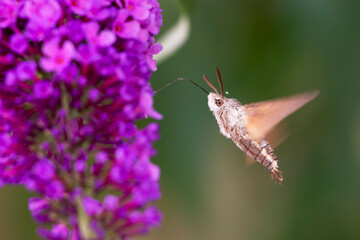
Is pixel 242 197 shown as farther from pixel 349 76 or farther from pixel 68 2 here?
pixel 68 2

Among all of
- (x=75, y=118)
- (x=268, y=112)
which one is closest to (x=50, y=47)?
(x=75, y=118)

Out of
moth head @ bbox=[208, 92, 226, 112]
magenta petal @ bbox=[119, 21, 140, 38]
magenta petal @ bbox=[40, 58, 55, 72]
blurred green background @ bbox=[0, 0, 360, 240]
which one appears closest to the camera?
magenta petal @ bbox=[40, 58, 55, 72]

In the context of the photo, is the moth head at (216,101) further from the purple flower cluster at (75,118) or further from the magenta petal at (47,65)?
the magenta petal at (47,65)

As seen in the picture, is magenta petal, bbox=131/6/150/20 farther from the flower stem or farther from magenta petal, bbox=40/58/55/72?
the flower stem

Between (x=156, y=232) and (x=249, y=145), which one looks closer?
(x=249, y=145)

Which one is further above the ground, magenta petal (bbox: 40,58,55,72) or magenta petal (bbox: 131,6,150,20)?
magenta petal (bbox: 131,6,150,20)

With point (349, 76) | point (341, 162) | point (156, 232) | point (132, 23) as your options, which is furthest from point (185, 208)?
point (132, 23)

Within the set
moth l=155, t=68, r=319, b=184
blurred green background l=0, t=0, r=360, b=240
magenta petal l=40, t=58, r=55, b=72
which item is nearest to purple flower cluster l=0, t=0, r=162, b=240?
magenta petal l=40, t=58, r=55, b=72
